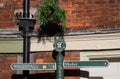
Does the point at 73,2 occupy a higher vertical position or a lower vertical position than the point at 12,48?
higher

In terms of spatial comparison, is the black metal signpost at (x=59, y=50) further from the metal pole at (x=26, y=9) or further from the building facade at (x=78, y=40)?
the metal pole at (x=26, y=9)

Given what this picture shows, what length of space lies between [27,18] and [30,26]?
149 millimetres

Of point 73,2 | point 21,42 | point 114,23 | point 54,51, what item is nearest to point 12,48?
point 21,42

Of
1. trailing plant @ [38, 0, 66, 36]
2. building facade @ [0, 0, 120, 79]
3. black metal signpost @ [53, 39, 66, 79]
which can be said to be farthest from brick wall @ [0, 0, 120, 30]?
black metal signpost @ [53, 39, 66, 79]

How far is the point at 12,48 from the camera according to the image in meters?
7.34

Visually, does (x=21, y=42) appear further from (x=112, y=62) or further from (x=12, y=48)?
(x=112, y=62)

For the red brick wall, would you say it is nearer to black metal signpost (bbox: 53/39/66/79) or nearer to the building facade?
the building facade

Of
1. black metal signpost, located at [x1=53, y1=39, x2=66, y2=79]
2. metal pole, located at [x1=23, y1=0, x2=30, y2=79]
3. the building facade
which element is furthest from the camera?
the building facade

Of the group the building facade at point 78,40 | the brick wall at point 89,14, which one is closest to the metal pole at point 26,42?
the building facade at point 78,40

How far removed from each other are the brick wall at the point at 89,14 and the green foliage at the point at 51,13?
0.24 metres

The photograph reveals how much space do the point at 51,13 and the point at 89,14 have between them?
2.17ft

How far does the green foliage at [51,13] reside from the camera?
7.08 metres

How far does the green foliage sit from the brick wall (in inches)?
9.4

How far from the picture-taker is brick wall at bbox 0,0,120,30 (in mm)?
7273
